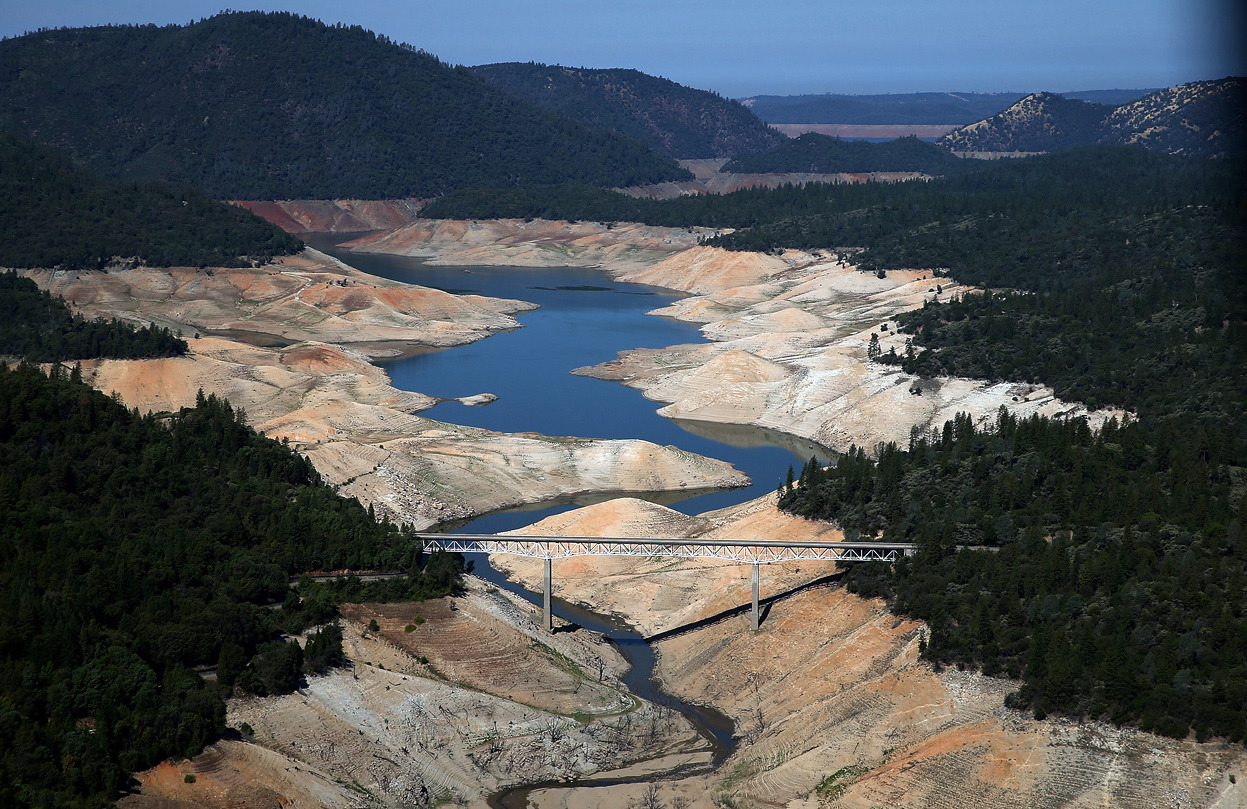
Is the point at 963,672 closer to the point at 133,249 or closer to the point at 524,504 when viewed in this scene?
the point at 524,504

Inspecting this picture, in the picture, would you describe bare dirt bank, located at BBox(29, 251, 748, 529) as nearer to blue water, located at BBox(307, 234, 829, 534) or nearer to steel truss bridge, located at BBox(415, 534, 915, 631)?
blue water, located at BBox(307, 234, 829, 534)

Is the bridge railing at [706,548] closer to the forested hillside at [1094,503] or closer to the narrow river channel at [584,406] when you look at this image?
the forested hillside at [1094,503]

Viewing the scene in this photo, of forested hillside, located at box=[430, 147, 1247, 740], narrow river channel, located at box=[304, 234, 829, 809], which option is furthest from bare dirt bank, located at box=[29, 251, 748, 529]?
forested hillside, located at box=[430, 147, 1247, 740]

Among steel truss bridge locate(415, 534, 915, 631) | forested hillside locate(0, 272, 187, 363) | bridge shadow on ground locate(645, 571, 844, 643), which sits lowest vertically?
bridge shadow on ground locate(645, 571, 844, 643)

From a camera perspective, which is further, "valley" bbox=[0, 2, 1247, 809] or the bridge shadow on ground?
the bridge shadow on ground

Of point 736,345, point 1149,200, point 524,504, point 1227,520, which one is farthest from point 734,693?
point 1149,200

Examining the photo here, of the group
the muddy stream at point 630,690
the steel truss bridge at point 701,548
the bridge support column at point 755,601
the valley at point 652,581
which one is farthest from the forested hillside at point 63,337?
the bridge support column at point 755,601

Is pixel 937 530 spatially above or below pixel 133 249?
below
